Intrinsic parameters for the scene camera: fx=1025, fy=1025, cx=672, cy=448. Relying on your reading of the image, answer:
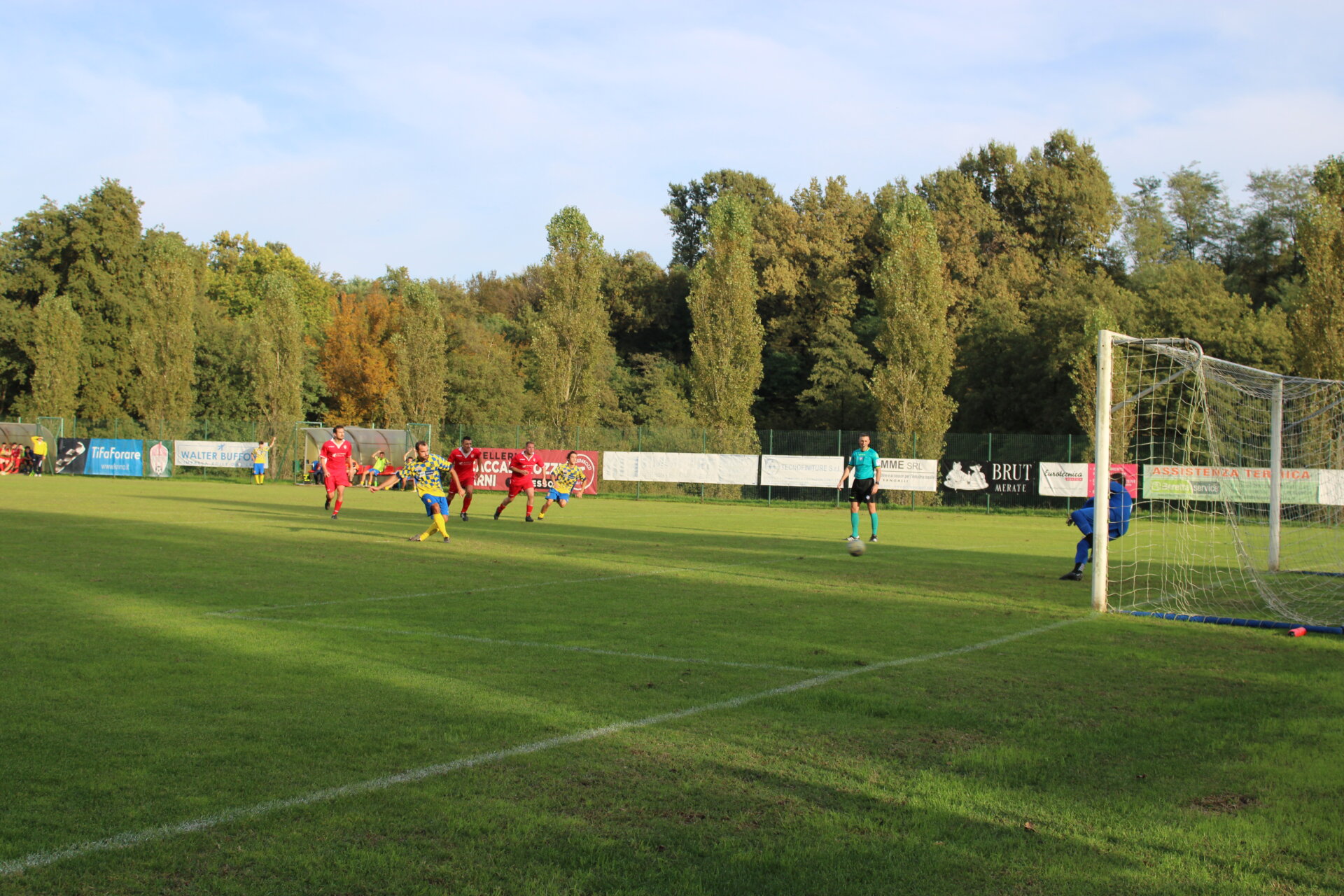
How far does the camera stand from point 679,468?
38438 mm

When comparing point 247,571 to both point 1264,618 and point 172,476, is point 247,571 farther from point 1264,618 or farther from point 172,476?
point 172,476

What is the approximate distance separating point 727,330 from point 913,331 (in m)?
8.76

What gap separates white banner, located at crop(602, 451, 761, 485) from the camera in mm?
37625

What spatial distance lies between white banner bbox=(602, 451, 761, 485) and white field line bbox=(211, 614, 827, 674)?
28508 millimetres

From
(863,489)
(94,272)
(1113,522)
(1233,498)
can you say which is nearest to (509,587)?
(863,489)

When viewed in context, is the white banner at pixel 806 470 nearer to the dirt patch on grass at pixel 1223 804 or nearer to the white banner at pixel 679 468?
the white banner at pixel 679 468

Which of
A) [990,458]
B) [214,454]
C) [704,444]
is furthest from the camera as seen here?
[214,454]

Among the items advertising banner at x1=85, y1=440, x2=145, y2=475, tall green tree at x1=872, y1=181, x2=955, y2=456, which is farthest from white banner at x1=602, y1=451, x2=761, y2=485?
advertising banner at x1=85, y1=440, x2=145, y2=475

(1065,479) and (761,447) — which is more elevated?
(761,447)

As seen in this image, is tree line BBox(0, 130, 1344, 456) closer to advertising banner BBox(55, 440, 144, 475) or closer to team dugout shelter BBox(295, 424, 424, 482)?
team dugout shelter BBox(295, 424, 424, 482)

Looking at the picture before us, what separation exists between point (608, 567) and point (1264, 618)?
817 cm

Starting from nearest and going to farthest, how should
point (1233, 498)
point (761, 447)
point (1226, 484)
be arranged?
point (1233, 498)
point (1226, 484)
point (761, 447)

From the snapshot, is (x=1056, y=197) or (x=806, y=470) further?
(x=1056, y=197)

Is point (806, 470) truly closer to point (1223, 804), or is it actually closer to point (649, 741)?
point (649, 741)
